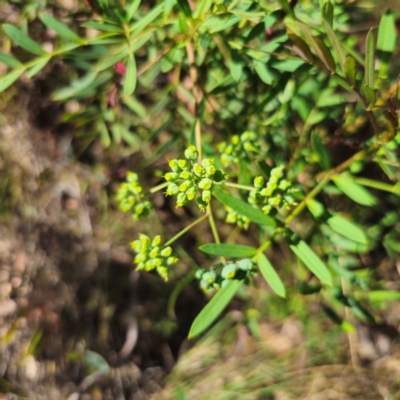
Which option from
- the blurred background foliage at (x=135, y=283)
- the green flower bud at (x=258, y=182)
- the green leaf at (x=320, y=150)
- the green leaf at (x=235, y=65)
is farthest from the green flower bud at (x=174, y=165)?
the blurred background foliage at (x=135, y=283)

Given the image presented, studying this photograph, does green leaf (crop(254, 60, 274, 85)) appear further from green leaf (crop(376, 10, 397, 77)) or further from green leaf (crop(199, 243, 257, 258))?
green leaf (crop(199, 243, 257, 258))

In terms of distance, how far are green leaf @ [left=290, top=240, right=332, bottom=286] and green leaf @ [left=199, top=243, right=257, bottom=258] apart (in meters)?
0.16

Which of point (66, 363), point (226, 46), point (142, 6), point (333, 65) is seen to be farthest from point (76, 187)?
point (333, 65)

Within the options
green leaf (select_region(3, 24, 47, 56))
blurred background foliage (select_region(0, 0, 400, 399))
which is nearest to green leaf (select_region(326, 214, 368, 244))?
blurred background foliage (select_region(0, 0, 400, 399))

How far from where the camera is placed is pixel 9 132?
2.66 metres

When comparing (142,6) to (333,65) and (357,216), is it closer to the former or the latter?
(333,65)

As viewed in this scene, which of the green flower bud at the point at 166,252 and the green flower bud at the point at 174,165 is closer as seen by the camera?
the green flower bud at the point at 174,165

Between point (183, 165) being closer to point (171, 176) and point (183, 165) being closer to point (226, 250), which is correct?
point (171, 176)

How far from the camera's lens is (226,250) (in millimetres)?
1279

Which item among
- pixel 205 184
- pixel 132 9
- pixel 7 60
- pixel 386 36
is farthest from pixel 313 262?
pixel 7 60

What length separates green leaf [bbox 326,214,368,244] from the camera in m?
1.36

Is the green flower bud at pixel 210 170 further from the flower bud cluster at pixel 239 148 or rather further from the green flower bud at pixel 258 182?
the flower bud cluster at pixel 239 148

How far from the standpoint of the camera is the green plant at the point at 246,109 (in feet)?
4.06

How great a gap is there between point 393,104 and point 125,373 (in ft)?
7.56
